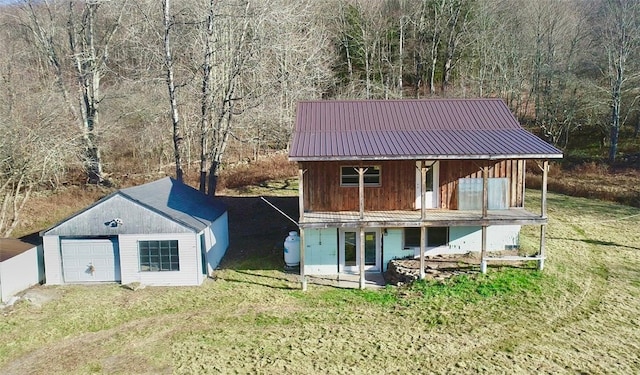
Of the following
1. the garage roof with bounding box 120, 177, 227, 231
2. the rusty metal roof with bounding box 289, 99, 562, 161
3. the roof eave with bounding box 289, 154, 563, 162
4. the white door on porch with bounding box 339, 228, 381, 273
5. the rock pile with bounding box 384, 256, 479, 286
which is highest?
the rusty metal roof with bounding box 289, 99, 562, 161

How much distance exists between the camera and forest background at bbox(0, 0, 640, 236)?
935 inches

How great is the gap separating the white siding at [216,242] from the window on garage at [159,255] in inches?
52.8

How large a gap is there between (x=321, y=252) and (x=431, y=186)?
473 centimetres

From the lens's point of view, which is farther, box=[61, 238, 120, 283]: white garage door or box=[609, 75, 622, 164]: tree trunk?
box=[609, 75, 622, 164]: tree trunk

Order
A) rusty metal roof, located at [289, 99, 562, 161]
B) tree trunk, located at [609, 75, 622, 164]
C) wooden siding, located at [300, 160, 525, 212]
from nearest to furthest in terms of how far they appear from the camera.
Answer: rusty metal roof, located at [289, 99, 562, 161], wooden siding, located at [300, 160, 525, 212], tree trunk, located at [609, 75, 622, 164]

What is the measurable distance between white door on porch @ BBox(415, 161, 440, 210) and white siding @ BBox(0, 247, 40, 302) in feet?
44.6

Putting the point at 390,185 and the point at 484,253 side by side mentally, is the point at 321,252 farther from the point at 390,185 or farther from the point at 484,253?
the point at 484,253

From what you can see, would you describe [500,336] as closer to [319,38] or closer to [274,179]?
[274,179]

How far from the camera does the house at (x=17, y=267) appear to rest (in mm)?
14812

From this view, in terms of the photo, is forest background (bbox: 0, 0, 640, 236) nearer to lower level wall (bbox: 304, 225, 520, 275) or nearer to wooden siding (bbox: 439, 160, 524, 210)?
lower level wall (bbox: 304, 225, 520, 275)

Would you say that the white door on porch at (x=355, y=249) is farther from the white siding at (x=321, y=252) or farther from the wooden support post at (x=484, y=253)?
the wooden support post at (x=484, y=253)

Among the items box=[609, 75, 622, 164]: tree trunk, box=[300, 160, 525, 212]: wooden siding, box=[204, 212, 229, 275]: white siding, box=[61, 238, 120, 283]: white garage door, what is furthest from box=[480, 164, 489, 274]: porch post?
box=[609, 75, 622, 164]: tree trunk

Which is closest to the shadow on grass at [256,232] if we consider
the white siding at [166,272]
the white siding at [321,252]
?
the white siding at [321,252]

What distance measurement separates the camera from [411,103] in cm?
1984
